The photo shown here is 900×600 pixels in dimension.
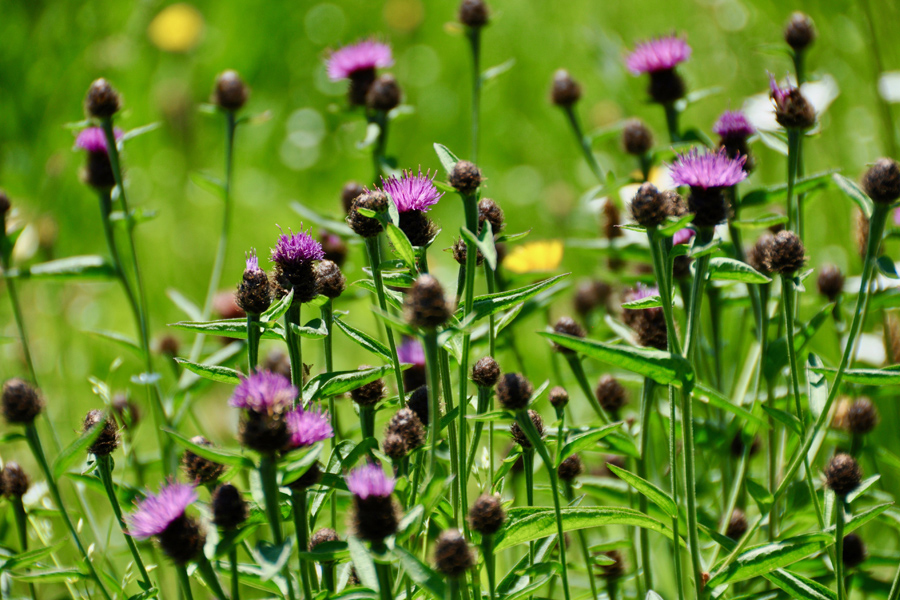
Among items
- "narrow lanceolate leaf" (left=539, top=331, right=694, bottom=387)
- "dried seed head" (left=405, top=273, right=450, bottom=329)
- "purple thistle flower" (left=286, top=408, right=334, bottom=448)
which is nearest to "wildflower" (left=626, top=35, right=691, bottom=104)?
"narrow lanceolate leaf" (left=539, top=331, right=694, bottom=387)

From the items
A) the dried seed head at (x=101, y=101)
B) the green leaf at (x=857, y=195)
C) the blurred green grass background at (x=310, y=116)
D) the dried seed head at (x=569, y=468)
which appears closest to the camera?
the green leaf at (x=857, y=195)

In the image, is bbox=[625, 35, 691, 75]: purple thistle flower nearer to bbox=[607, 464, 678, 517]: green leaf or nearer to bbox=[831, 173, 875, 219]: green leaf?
bbox=[831, 173, 875, 219]: green leaf

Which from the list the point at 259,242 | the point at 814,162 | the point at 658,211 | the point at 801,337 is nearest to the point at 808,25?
the point at 801,337

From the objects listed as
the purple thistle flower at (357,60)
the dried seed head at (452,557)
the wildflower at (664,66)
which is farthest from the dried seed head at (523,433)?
the purple thistle flower at (357,60)

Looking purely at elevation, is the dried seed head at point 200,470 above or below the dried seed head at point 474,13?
below

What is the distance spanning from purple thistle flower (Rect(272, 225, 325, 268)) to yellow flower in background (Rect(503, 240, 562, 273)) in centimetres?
109

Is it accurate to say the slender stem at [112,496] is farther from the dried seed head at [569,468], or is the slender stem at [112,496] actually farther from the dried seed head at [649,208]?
the dried seed head at [649,208]

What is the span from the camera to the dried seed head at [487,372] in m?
1.34

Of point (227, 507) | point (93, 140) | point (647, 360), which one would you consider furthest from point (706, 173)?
point (93, 140)

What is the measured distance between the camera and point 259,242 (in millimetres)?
4043

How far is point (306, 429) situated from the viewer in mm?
1041

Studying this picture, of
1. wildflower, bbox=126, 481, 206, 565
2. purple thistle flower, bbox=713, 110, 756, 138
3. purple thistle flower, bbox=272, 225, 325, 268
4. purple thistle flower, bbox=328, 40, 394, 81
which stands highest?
purple thistle flower, bbox=328, 40, 394, 81

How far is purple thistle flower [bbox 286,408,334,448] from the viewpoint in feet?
3.36

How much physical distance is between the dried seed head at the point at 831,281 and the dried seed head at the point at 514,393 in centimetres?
Answer: 107
